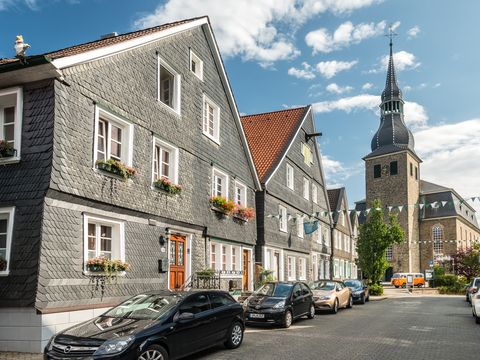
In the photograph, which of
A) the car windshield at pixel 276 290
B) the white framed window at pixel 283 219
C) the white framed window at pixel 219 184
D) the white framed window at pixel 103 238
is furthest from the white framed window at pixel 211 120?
the white framed window at pixel 283 219

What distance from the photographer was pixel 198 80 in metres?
18.8

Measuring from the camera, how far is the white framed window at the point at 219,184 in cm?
1988

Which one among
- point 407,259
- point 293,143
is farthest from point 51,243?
point 407,259

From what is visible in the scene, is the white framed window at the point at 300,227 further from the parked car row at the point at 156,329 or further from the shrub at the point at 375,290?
the parked car row at the point at 156,329

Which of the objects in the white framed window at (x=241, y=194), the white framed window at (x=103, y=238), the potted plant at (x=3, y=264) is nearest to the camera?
the potted plant at (x=3, y=264)

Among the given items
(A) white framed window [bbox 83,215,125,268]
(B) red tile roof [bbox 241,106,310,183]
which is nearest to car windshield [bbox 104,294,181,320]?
(A) white framed window [bbox 83,215,125,268]

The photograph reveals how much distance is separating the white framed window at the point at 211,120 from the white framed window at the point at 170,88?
84.6 inches

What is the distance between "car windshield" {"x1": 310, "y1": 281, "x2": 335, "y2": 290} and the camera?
71.7 feet

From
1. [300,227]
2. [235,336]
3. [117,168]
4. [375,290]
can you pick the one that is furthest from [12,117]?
[375,290]

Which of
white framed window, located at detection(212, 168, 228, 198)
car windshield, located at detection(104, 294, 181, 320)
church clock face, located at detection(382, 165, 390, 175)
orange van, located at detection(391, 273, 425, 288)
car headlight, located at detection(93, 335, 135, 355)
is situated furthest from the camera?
church clock face, located at detection(382, 165, 390, 175)

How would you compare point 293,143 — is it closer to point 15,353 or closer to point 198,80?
point 198,80

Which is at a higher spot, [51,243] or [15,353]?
[51,243]

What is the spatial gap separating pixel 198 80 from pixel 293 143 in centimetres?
1165

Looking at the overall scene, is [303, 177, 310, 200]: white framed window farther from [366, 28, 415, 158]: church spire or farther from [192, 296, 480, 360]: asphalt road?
[366, 28, 415, 158]: church spire
